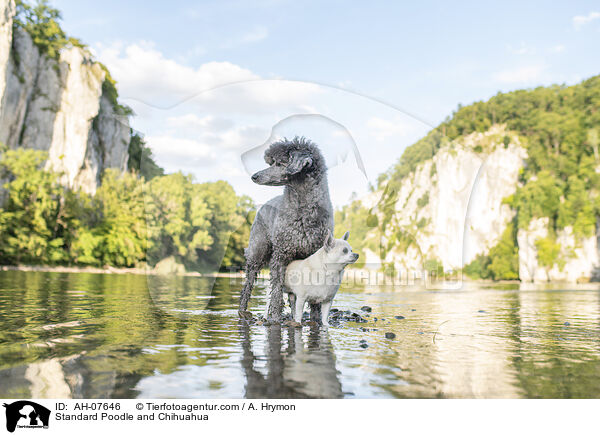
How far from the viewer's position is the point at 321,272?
685cm

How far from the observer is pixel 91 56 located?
65.1m

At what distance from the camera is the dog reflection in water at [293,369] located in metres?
3.62

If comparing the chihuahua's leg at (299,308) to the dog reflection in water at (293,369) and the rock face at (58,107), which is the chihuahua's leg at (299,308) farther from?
the rock face at (58,107)

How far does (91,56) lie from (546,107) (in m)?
74.7

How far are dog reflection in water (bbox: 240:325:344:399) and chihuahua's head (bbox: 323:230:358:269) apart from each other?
1.13 meters

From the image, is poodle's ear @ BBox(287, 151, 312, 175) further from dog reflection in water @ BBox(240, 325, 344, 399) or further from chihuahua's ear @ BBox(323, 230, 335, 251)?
dog reflection in water @ BBox(240, 325, 344, 399)

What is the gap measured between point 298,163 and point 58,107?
63.1m

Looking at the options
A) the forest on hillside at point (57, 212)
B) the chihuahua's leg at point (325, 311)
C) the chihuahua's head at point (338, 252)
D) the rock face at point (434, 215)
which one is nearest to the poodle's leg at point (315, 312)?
the chihuahua's leg at point (325, 311)

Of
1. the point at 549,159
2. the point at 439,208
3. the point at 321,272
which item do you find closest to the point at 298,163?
the point at 321,272

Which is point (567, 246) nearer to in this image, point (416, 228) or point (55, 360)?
point (416, 228)

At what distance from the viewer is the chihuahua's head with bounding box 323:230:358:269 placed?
666 cm

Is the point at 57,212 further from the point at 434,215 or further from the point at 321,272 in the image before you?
the point at 321,272

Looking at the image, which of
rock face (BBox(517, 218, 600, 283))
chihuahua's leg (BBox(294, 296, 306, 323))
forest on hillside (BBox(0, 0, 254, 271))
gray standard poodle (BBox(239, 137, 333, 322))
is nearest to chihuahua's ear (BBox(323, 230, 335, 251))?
gray standard poodle (BBox(239, 137, 333, 322))

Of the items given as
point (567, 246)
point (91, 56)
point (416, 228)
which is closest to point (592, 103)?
point (567, 246)
